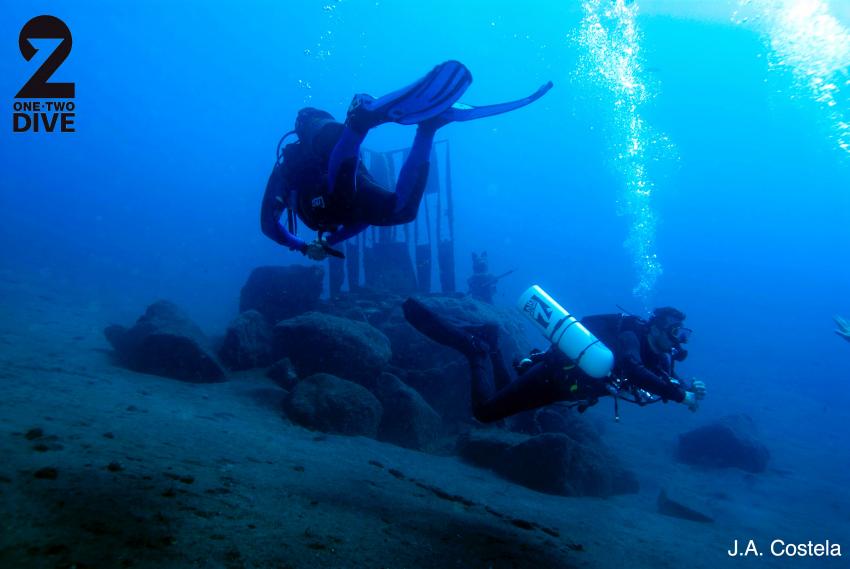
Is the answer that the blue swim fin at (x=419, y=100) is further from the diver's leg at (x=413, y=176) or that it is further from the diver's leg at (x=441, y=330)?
the diver's leg at (x=441, y=330)

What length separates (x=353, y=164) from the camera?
414cm

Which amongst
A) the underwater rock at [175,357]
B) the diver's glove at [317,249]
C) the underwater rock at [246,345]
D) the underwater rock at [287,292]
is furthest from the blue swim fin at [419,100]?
the underwater rock at [287,292]

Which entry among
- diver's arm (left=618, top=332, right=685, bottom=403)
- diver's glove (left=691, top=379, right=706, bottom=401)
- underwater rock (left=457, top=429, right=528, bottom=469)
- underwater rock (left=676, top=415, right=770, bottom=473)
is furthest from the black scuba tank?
underwater rock (left=676, top=415, right=770, bottom=473)

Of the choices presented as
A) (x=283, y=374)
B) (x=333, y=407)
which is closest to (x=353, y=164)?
(x=333, y=407)

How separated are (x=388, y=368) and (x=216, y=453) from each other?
6239mm

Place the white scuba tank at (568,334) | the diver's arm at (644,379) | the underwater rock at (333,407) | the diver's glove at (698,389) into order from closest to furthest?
the diver's arm at (644,379)
the white scuba tank at (568,334)
the diver's glove at (698,389)
the underwater rock at (333,407)

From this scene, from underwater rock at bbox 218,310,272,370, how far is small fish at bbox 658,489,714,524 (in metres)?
8.77

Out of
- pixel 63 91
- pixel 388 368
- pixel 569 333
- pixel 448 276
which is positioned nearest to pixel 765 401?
pixel 448 276

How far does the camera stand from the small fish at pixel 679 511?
8.13 meters

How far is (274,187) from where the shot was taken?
500 cm

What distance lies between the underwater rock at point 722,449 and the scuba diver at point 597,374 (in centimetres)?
1069

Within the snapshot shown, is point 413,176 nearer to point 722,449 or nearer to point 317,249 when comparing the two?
point 317,249

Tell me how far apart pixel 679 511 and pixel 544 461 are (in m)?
3.27

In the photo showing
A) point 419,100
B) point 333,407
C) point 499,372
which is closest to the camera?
point 419,100
